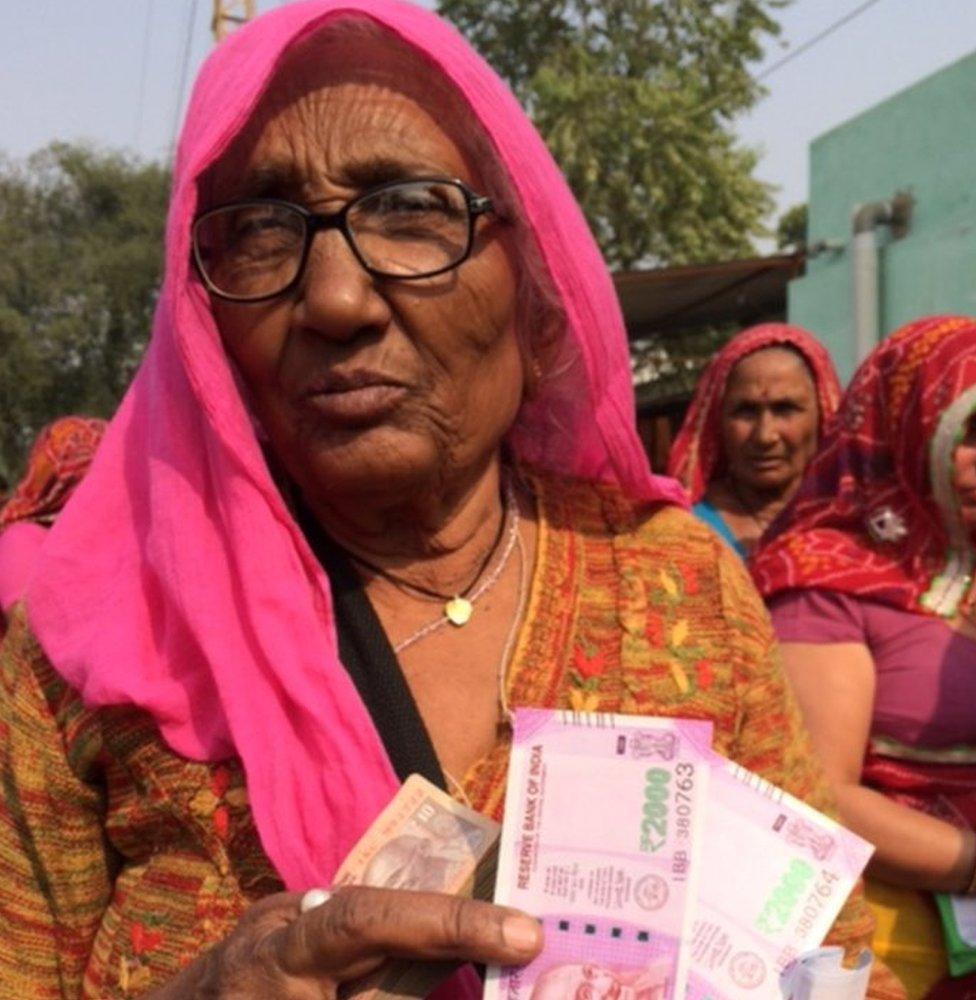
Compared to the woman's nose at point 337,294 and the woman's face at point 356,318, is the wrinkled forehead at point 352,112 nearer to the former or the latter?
the woman's face at point 356,318

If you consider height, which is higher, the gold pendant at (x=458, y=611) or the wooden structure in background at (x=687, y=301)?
the wooden structure in background at (x=687, y=301)

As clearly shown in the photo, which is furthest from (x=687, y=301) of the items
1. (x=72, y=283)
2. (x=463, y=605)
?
(x=72, y=283)

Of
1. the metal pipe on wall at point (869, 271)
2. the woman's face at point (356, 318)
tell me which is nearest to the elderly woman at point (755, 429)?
the woman's face at point (356, 318)

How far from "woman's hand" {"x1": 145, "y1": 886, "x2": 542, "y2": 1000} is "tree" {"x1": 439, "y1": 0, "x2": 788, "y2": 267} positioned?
18.9m

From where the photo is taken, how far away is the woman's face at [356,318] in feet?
5.37

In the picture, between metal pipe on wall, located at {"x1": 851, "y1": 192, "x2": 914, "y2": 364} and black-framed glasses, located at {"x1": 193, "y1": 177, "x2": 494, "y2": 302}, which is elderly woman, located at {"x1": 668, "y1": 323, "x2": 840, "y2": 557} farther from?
metal pipe on wall, located at {"x1": 851, "y1": 192, "x2": 914, "y2": 364}

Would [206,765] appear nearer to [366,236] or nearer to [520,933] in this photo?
[520,933]

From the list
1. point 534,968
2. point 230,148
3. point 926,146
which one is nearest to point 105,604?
point 230,148

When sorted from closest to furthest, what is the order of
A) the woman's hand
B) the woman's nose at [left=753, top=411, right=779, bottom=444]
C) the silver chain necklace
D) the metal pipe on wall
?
the woman's hand
the silver chain necklace
the woman's nose at [left=753, top=411, right=779, bottom=444]
the metal pipe on wall

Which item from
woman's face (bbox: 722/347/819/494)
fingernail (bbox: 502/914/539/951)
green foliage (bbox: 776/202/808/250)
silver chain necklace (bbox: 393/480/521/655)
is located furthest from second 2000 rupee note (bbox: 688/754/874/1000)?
green foliage (bbox: 776/202/808/250)

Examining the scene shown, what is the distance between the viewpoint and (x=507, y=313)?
1779 mm

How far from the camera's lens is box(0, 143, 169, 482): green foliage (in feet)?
91.9

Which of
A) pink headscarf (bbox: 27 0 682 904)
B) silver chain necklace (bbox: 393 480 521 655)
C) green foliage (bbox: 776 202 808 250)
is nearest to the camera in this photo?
pink headscarf (bbox: 27 0 682 904)

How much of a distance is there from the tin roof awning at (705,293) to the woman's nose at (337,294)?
9.25 metres
